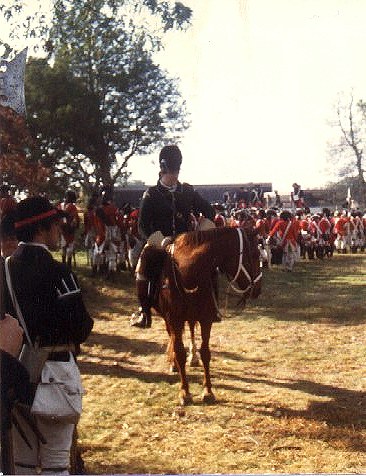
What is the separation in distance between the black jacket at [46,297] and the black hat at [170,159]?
4.21 m

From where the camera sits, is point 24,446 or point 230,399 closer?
point 24,446

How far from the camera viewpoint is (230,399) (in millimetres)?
7297

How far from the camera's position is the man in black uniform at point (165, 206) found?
7.50 metres

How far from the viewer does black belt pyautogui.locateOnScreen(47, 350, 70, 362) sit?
3.48 meters

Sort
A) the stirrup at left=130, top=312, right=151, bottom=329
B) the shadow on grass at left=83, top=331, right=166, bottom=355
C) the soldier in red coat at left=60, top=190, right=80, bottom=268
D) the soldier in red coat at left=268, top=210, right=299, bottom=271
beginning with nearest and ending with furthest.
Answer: the stirrup at left=130, top=312, right=151, bottom=329 → the shadow on grass at left=83, top=331, right=166, bottom=355 → the soldier in red coat at left=60, top=190, right=80, bottom=268 → the soldier in red coat at left=268, top=210, right=299, bottom=271

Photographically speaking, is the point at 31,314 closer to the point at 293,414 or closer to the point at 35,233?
→ the point at 35,233

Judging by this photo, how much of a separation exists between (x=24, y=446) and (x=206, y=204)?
15.3 ft

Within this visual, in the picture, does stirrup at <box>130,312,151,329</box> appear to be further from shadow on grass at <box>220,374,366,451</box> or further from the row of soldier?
shadow on grass at <box>220,374,366,451</box>

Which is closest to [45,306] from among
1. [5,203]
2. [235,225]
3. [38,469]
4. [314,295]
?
[38,469]

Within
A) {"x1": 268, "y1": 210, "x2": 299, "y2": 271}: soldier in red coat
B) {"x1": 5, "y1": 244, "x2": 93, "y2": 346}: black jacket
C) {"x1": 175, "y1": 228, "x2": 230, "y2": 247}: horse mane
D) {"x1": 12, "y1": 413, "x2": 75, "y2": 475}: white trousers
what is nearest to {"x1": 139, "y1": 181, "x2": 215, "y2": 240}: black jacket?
{"x1": 175, "y1": 228, "x2": 230, "y2": 247}: horse mane

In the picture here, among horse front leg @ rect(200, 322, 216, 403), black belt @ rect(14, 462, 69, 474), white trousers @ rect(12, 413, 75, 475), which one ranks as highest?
white trousers @ rect(12, 413, 75, 475)

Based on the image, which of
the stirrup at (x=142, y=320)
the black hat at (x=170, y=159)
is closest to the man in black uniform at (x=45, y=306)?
the black hat at (x=170, y=159)

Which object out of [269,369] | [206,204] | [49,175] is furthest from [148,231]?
[49,175]

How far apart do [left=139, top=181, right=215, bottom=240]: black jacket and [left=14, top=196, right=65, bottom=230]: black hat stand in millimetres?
3931
